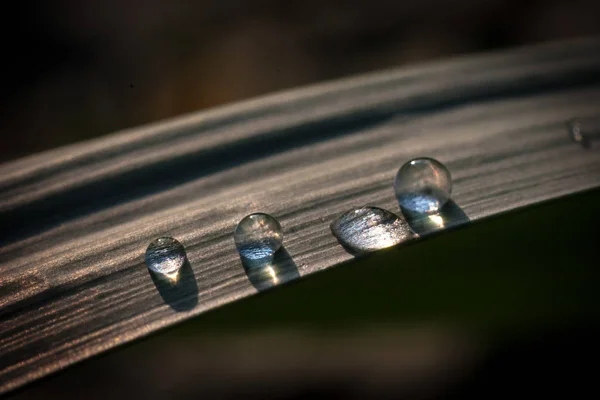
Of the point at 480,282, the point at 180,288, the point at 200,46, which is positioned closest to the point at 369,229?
the point at 180,288

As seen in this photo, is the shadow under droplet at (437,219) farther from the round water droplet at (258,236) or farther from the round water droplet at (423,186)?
the round water droplet at (258,236)

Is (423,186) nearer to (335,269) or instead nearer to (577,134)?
(335,269)

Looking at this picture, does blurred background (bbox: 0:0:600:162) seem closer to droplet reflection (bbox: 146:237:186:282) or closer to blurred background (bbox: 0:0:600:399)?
blurred background (bbox: 0:0:600:399)

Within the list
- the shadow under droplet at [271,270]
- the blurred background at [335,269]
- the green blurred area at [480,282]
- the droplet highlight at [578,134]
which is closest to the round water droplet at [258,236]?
the shadow under droplet at [271,270]

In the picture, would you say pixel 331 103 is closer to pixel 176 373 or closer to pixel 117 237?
pixel 117 237

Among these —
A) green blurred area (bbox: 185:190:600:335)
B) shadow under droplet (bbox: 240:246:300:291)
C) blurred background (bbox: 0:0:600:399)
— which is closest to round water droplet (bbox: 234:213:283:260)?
shadow under droplet (bbox: 240:246:300:291)

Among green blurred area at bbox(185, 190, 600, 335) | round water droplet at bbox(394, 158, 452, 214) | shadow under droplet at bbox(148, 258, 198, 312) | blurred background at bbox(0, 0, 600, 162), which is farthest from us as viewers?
blurred background at bbox(0, 0, 600, 162)
